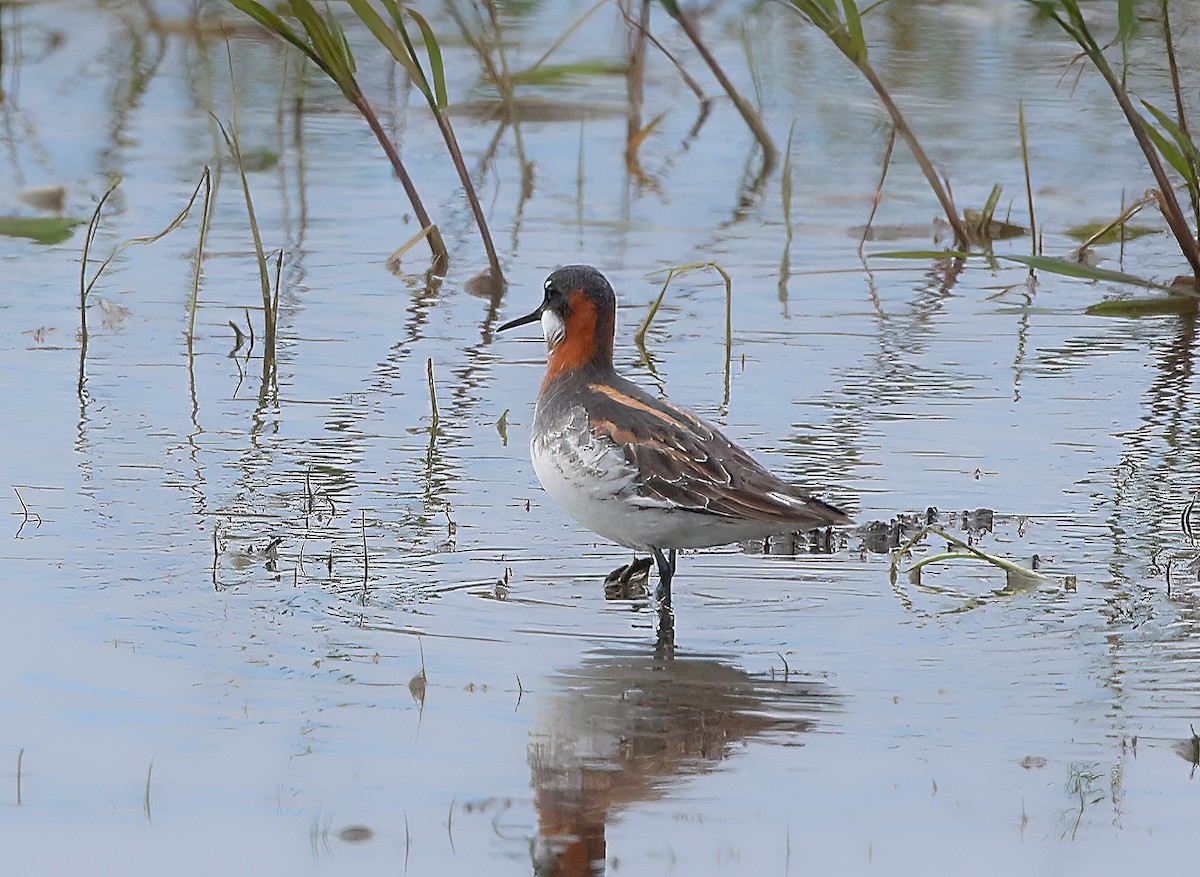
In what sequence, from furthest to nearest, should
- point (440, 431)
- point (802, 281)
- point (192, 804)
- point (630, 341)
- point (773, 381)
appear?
1. point (802, 281)
2. point (630, 341)
3. point (773, 381)
4. point (440, 431)
5. point (192, 804)

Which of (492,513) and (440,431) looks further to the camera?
(440,431)

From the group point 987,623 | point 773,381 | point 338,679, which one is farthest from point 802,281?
point 338,679

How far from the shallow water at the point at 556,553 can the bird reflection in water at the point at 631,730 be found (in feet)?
0.05

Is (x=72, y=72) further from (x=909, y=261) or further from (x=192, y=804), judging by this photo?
(x=192, y=804)

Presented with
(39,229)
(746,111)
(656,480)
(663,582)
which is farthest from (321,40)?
(746,111)

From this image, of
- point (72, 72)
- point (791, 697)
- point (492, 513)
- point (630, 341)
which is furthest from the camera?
point (72, 72)

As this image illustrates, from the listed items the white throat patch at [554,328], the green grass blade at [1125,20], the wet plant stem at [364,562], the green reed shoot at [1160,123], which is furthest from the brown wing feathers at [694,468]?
the green grass blade at [1125,20]

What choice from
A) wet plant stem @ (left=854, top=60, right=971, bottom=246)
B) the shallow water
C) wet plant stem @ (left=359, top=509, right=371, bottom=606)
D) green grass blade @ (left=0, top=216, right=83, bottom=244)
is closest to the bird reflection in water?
the shallow water

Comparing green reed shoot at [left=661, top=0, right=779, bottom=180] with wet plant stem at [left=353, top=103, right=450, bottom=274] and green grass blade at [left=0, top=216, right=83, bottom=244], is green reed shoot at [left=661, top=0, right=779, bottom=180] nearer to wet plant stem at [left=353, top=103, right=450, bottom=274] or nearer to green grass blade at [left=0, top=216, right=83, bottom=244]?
wet plant stem at [left=353, top=103, right=450, bottom=274]

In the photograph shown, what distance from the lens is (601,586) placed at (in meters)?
6.78

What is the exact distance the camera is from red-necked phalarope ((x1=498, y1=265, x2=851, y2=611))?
6.37m

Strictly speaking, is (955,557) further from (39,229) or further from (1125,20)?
(39,229)

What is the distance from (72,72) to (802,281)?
766cm

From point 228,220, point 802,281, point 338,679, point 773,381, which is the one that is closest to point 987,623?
point 338,679
